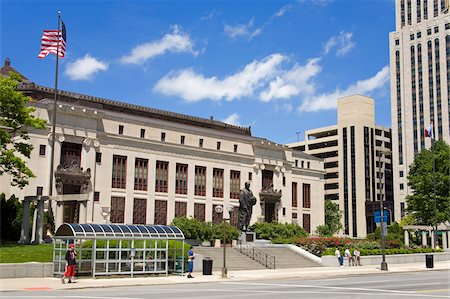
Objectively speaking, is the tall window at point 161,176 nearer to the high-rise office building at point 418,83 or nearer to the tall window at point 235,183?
the tall window at point 235,183

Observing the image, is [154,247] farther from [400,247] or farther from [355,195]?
[355,195]

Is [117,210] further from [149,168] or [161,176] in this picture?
[161,176]

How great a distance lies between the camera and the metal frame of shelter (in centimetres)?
3347

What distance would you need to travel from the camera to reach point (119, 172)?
61375mm

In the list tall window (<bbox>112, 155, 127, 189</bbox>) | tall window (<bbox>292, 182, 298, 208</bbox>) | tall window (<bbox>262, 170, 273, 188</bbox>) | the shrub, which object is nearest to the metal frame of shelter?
tall window (<bbox>112, 155, 127, 189</bbox>)

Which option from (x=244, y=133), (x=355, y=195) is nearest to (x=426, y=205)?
(x=244, y=133)

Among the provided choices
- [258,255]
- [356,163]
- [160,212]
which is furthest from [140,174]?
[356,163]

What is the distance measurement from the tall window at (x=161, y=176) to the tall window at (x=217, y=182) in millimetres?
7029

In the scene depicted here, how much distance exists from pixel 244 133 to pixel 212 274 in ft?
161

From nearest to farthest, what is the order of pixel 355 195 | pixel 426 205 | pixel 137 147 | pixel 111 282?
pixel 111 282, pixel 137 147, pixel 426 205, pixel 355 195

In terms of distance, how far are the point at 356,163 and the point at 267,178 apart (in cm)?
7428

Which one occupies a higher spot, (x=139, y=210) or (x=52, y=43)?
(x=52, y=43)

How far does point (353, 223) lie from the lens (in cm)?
14400

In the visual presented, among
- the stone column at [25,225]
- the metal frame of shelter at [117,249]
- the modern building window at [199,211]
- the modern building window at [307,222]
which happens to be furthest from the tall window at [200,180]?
the metal frame of shelter at [117,249]
